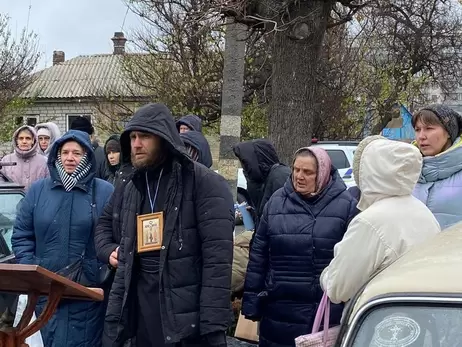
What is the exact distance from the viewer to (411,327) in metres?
2.24

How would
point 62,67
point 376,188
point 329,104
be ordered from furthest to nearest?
point 62,67 < point 329,104 < point 376,188

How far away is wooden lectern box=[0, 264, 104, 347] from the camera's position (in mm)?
3030

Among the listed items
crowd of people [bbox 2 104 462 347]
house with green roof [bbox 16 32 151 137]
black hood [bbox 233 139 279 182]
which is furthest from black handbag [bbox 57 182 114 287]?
house with green roof [bbox 16 32 151 137]

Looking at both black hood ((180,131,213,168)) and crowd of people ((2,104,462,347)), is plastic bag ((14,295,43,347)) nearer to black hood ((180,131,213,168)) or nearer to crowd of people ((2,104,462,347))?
crowd of people ((2,104,462,347))

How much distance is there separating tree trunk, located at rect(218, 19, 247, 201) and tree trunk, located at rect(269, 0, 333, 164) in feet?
2.99

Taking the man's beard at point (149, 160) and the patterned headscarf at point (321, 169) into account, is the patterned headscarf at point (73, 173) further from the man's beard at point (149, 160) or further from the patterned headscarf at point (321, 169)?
the patterned headscarf at point (321, 169)

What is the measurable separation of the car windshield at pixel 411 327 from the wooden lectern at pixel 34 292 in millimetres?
1323

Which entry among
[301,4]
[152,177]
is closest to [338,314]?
[152,177]

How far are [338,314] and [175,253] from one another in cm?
92

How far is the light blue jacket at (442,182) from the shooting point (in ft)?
14.6

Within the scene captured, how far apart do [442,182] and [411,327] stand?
7.94 ft

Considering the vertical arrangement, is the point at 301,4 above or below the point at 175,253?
above

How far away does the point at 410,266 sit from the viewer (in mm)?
2457

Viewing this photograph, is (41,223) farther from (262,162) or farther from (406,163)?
(406,163)
